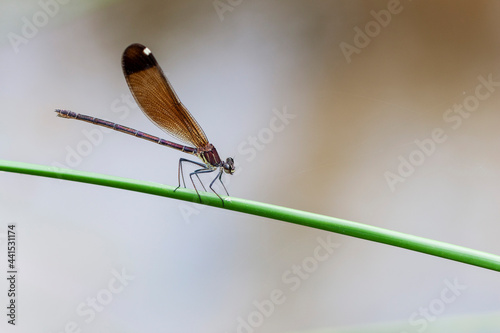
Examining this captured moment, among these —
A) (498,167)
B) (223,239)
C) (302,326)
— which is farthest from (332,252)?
(498,167)

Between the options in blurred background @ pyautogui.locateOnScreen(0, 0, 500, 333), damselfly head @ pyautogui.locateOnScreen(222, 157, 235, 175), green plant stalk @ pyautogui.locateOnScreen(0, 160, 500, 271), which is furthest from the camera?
blurred background @ pyautogui.locateOnScreen(0, 0, 500, 333)

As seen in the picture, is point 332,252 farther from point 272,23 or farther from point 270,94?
point 272,23

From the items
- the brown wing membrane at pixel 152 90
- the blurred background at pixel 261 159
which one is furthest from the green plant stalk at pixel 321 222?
the blurred background at pixel 261 159

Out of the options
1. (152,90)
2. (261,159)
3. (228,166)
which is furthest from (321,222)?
(261,159)

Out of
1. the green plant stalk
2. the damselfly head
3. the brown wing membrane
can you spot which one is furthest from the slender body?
the green plant stalk

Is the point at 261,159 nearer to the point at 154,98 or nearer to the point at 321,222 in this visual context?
the point at 154,98

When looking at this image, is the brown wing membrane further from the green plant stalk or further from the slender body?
the green plant stalk
